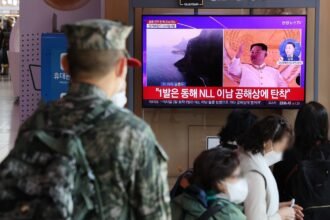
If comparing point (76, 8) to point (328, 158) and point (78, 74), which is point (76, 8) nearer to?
point (328, 158)

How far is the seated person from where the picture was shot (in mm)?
5359

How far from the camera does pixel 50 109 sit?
1.79 meters

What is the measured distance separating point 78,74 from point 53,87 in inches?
136

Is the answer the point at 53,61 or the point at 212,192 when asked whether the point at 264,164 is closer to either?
the point at 212,192

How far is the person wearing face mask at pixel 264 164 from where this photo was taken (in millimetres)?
2916

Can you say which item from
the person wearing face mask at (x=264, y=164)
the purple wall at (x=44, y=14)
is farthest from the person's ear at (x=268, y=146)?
the purple wall at (x=44, y=14)

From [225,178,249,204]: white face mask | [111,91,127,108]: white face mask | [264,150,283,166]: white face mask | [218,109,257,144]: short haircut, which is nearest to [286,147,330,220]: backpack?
[264,150,283,166]: white face mask

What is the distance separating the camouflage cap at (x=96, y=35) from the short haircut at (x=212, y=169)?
2.68 feet

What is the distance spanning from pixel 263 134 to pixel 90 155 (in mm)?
1566

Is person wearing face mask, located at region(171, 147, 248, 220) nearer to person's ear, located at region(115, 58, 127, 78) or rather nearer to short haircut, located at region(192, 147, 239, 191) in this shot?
short haircut, located at region(192, 147, 239, 191)

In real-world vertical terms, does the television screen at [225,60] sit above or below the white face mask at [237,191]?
above

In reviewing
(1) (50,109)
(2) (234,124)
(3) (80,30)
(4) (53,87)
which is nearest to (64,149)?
(1) (50,109)

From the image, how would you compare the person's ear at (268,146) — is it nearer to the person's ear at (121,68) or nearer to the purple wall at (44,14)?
the person's ear at (121,68)

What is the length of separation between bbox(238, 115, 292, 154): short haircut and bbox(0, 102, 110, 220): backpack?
1.49 metres
